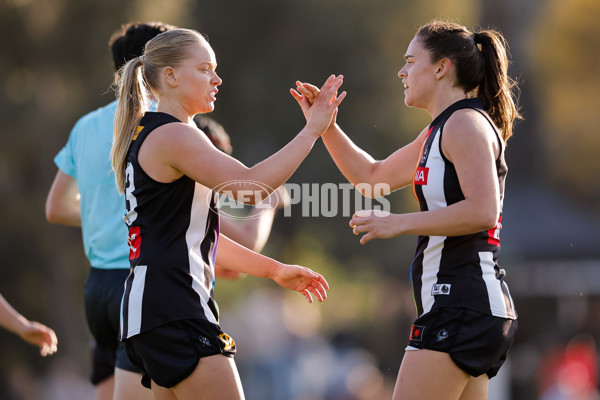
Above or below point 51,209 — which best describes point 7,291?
below

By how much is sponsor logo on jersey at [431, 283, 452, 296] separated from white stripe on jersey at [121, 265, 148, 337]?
1135 mm

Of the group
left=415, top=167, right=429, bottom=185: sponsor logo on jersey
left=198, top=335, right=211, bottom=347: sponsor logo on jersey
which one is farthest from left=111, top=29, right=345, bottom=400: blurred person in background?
left=415, top=167, right=429, bottom=185: sponsor logo on jersey

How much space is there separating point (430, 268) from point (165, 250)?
1.06 m

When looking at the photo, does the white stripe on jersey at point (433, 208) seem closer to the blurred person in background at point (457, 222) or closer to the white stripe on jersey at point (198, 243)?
the blurred person in background at point (457, 222)

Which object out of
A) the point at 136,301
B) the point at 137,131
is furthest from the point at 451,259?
the point at 137,131

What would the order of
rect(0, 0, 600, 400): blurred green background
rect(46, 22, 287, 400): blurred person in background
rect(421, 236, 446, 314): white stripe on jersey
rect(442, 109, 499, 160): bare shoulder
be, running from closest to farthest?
1. rect(442, 109, 499, 160): bare shoulder
2. rect(421, 236, 446, 314): white stripe on jersey
3. rect(46, 22, 287, 400): blurred person in background
4. rect(0, 0, 600, 400): blurred green background

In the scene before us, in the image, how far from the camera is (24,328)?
4.44 meters

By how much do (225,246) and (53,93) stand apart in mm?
9114

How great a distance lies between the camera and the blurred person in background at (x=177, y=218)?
3.10m

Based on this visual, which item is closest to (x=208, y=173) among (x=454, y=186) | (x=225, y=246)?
(x=225, y=246)

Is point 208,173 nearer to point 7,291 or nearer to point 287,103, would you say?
point 7,291

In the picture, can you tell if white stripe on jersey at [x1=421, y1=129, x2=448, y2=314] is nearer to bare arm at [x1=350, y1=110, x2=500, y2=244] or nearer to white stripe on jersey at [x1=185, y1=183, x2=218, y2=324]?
bare arm at [x1=350, y1=110, x2=500, y2=244]

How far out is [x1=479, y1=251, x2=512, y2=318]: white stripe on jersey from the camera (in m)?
3.25

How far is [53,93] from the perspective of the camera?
39.4 feet
